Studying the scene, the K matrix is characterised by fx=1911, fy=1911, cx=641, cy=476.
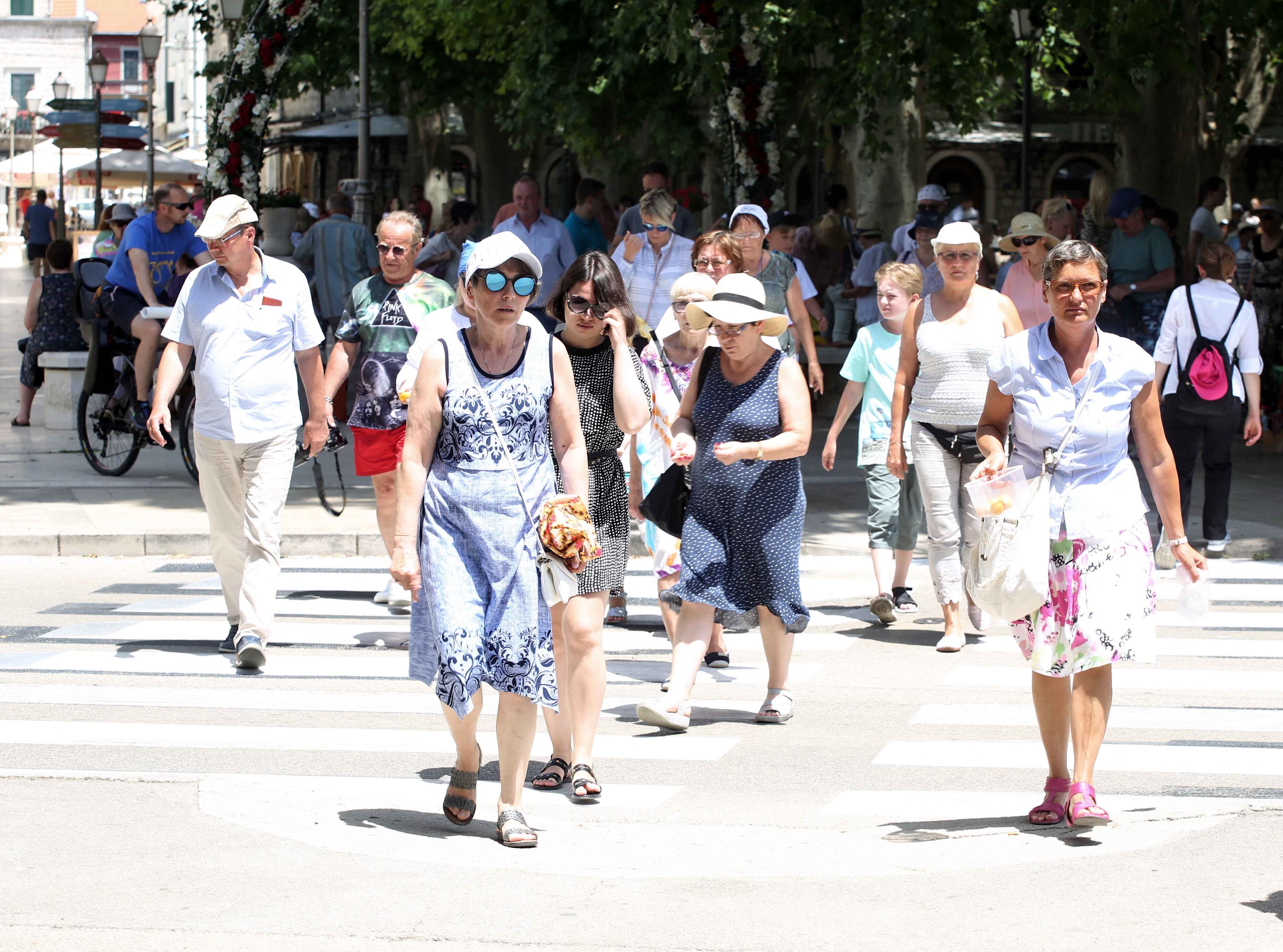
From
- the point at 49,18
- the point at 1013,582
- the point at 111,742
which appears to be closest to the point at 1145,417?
the point at 1013,582

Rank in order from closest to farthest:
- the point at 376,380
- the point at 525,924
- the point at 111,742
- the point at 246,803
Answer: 1. the point at 525,924
2. the point at 246,803
3. the point at 111,742
4. the point at 376,380

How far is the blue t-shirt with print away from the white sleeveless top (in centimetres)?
727

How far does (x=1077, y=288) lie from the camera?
18.9 feet

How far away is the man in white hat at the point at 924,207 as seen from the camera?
17.4m

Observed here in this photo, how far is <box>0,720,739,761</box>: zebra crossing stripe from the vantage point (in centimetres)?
702

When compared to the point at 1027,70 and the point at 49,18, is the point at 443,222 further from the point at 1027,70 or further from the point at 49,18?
the point at 49,18

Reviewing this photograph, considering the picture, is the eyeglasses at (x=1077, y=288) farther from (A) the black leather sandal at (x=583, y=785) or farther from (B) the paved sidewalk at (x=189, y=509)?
(B) the paved sidewalk at (x=189, y=509)

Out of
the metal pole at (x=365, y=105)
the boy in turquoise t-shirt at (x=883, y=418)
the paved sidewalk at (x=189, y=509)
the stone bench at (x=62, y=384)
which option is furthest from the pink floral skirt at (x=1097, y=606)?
the metal pole at (x=365, y=105)

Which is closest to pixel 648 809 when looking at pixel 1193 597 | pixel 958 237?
pixel 1193 597

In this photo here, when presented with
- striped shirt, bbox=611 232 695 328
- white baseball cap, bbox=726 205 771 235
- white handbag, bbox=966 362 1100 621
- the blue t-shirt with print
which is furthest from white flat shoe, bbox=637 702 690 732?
the blue t-shirt with print

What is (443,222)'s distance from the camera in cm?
2419

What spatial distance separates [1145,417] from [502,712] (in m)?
2.18

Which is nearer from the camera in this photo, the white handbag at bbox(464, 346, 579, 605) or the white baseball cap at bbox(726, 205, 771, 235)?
the white handbag at bbox(464, 346, 579, 605)

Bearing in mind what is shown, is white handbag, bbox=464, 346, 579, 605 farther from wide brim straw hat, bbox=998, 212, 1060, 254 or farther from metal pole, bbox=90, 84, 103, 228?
metal pole, bbox=90, 84, 103, 228
